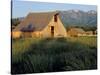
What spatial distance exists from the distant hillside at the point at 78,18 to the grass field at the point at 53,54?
18 centimetres

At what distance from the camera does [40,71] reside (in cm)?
247

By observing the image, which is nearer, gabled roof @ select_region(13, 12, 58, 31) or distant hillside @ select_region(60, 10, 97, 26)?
gabled roof @ select_region(13, 12, 58, 31)

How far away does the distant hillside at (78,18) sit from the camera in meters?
2.58

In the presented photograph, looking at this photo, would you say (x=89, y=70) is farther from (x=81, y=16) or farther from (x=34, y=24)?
(x=34, y=24)

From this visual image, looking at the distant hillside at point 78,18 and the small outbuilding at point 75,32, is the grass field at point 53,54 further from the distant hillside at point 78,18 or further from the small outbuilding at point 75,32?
the distant hillside at point 78,18

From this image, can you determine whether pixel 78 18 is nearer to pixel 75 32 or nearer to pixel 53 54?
pixel 75 32

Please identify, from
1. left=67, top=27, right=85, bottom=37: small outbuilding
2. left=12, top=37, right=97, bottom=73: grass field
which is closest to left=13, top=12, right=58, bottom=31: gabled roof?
left=12, top=37, right=97, bottom=73: grass field

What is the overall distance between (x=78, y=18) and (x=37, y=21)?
0.51 m

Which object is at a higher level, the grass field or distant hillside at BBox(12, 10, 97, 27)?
distant hillside at BBox(12, 10, 97, 27)

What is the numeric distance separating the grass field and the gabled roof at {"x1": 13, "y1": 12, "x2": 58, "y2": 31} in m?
0.14

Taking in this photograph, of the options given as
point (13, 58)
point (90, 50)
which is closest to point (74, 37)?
point (90, 50)

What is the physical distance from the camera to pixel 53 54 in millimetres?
2523

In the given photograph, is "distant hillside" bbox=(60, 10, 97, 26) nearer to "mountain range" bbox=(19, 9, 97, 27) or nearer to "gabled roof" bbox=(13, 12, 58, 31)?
"mountain range" bbox=(19, 9, 97, 27)

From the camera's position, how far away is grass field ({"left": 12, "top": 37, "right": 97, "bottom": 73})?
2.40m
